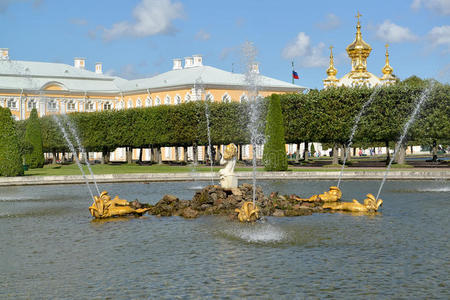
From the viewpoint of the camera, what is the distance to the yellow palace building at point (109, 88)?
6906 centimetres

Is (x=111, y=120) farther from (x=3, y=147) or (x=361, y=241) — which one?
A: (x=361, y=241)

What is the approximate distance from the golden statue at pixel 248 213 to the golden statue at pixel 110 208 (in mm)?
2708

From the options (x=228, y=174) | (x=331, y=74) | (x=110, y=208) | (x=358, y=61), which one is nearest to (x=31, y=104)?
(x=331, y=74)

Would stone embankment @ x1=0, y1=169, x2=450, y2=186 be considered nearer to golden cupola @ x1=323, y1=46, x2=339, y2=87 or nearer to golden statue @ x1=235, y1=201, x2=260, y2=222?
golden statue @ x1=235, y1=201, x2=260, y2=222

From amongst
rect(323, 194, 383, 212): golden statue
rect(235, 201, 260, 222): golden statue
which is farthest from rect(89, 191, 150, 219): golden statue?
rect(323, 194, 383, 212): golden statue

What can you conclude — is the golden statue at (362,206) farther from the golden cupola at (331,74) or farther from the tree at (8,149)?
the golden cupola at (331,74)

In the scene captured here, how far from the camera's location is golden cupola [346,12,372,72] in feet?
202

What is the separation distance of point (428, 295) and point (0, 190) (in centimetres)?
1971

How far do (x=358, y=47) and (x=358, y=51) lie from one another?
41cm

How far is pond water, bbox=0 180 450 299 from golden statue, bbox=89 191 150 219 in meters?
0.41

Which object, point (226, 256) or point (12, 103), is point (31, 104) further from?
point (226, 256)

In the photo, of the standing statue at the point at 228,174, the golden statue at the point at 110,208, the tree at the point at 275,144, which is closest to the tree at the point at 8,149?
the tree at the point at 275,144

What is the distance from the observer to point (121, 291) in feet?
26.9

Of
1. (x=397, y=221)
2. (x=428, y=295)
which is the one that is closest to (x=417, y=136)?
(x=397, y=221)
